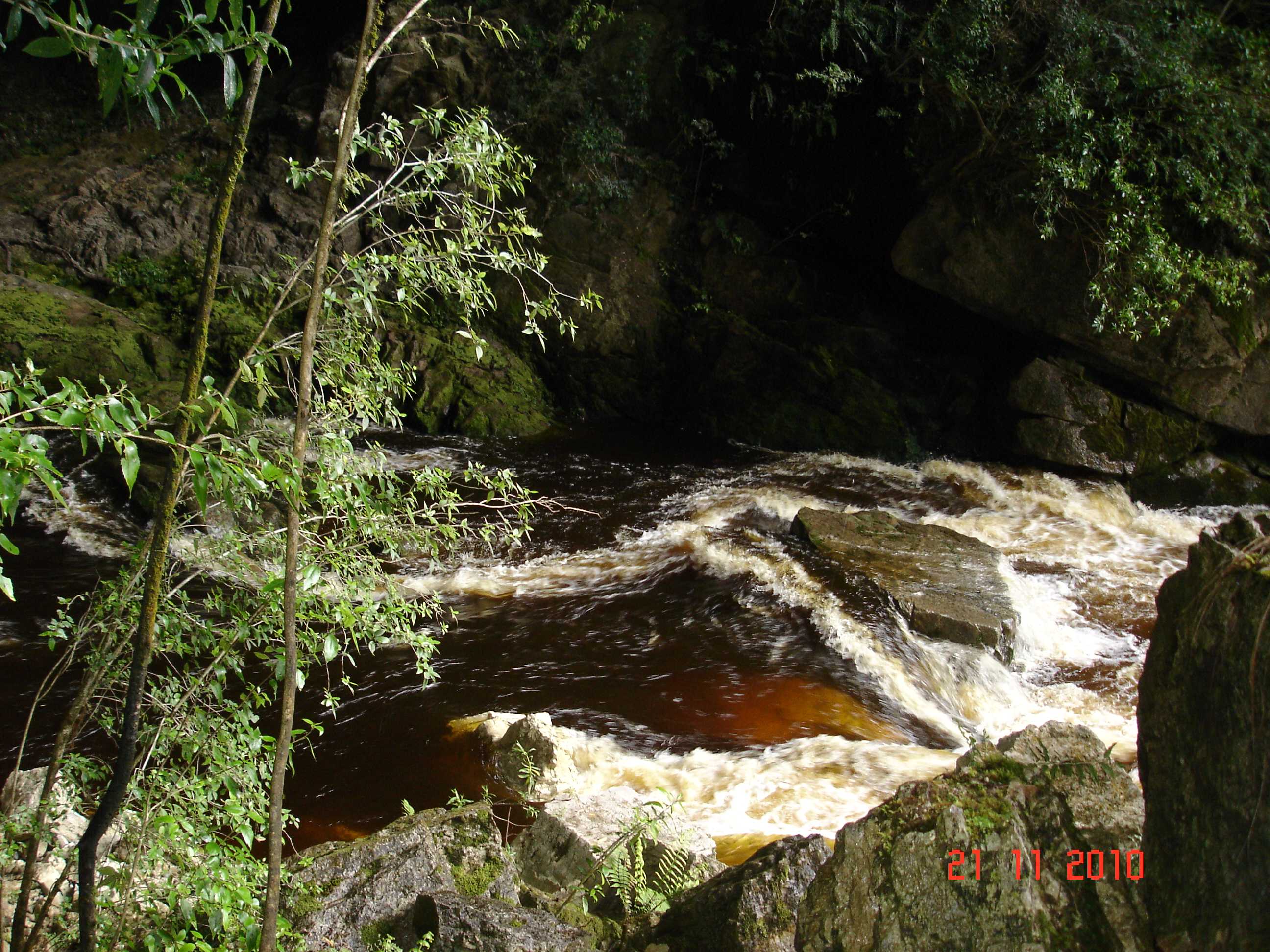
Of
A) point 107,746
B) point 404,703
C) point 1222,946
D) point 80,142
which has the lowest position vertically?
point 107,746

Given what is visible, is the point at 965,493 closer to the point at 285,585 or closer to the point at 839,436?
the point at 839,436

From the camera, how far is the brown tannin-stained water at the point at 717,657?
15.2 ft

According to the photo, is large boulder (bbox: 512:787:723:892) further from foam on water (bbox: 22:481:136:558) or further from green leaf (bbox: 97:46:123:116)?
foam on water (bbox: 22:481:136:558)

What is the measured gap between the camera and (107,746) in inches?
183

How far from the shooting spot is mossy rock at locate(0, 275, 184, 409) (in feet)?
28.3

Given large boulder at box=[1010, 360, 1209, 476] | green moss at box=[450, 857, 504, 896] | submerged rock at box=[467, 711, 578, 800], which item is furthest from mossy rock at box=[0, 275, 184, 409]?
large boulder at box=[1010, 360, 1209, 476]

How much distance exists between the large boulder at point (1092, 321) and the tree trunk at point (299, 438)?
9.18m

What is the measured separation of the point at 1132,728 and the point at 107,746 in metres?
6.22

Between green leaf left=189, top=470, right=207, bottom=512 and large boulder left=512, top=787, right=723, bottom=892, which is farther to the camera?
large boulder left=512, top=787, right=723, bottom=892

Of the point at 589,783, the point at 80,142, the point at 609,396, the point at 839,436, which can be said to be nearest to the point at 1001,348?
the point at 839,436

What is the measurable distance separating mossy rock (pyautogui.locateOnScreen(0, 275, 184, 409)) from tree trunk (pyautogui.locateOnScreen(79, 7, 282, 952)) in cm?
688

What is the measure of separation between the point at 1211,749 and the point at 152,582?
2791 millimetres

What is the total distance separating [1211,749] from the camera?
2119mm

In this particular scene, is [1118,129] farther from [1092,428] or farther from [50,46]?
[50,46]
